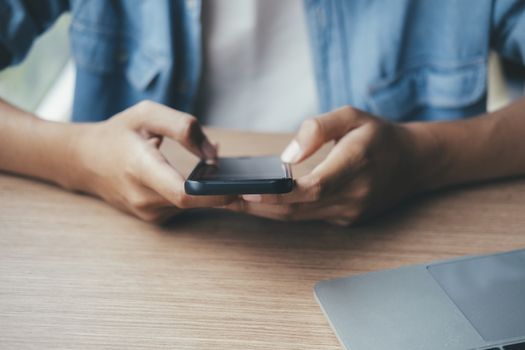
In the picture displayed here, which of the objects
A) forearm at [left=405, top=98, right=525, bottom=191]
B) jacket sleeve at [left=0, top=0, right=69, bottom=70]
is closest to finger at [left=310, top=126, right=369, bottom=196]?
forearm at [left=405, top=98, right=525, bottom=191]

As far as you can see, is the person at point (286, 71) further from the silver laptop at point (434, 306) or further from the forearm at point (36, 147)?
the silver laptop at point (434, 306)

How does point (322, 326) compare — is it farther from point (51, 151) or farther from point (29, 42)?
point (29, 42)

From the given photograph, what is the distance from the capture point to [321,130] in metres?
0.52

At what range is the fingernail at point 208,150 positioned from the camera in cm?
57

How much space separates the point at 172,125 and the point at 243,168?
91 millimetres

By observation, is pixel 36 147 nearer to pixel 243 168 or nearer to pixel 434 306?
pixel 243 168

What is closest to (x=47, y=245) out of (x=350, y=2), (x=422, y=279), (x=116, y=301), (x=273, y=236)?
(x=116, y=301)

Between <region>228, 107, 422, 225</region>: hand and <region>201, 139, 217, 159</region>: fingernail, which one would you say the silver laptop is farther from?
<region>201, 139, 217, 159</region>: fingernail

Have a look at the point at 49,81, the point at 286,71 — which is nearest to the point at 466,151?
the point at 286,71

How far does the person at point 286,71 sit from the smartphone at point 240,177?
0.12 metres

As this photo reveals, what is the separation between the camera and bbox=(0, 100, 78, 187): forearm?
606 millimetres

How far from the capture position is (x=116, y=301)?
427mm

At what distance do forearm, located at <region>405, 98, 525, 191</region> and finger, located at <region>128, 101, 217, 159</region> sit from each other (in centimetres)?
26

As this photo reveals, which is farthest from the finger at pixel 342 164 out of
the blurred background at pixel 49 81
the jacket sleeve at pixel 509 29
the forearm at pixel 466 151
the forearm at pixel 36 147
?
the blurred background at pixel 49 81
